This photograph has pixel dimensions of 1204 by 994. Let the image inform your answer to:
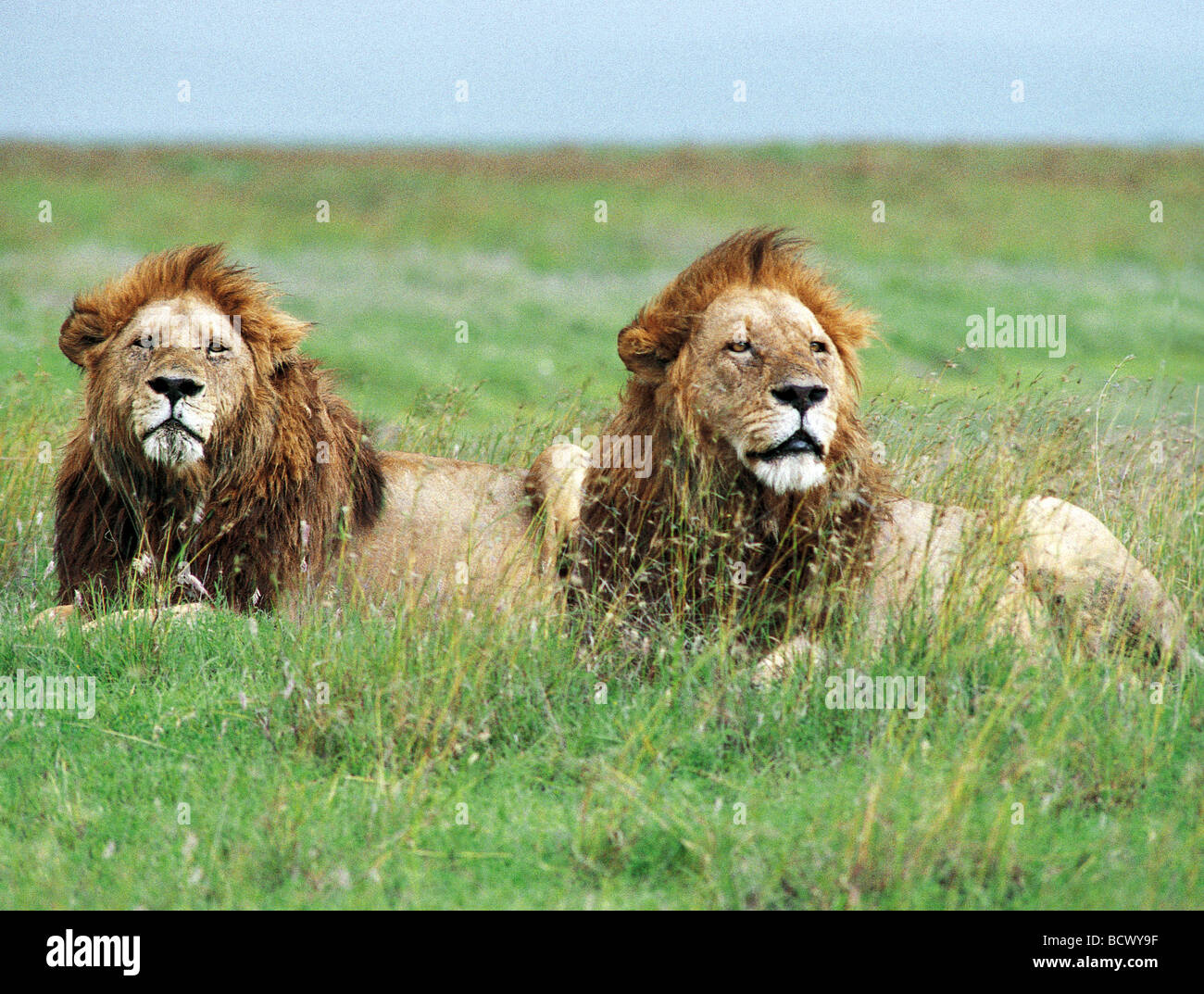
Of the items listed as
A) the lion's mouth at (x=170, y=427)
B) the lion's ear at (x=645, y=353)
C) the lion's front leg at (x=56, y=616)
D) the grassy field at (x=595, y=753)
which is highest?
the lion's ear at (x=645, y=353)

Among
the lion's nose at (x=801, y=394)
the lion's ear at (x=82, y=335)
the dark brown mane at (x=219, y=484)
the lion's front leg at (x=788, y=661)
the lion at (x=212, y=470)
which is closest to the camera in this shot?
the lion's front leg at (x=788, y=661)

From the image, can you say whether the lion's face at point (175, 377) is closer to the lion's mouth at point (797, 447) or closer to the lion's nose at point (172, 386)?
the lion's nose at point (172, 386)

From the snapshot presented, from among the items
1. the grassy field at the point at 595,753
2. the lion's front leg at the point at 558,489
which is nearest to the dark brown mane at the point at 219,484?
Result: the grassy field at the point at 595,753

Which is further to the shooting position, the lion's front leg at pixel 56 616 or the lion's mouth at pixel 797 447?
the lion's front leg at pixel 56 616

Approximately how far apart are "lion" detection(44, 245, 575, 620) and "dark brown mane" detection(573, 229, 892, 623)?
0.35m

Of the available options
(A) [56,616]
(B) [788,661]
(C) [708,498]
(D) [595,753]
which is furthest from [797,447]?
(A) [56,616]

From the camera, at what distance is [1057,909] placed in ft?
12.5

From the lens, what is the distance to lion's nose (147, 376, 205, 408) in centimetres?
576

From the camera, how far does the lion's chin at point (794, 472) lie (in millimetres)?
5277

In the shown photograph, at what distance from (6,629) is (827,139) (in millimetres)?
76254

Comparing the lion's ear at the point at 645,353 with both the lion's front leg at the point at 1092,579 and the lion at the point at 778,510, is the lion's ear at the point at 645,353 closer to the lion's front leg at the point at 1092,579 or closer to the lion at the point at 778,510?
the lion at the point at 778,510

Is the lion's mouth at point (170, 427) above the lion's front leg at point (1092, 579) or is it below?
above

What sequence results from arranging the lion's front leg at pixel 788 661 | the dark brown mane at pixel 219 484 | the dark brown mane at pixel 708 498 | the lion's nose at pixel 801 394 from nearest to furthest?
the lion's front leg at pixel 788 661 → the lion's nose at pixel 801 394 → the dark brown mane at pixel 708 498 → the dark brown mane at pixel 219 484

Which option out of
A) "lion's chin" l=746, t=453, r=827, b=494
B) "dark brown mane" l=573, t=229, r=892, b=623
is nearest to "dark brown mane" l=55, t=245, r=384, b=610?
"dark brown mane" l=573, t=229, r=892, b=623
